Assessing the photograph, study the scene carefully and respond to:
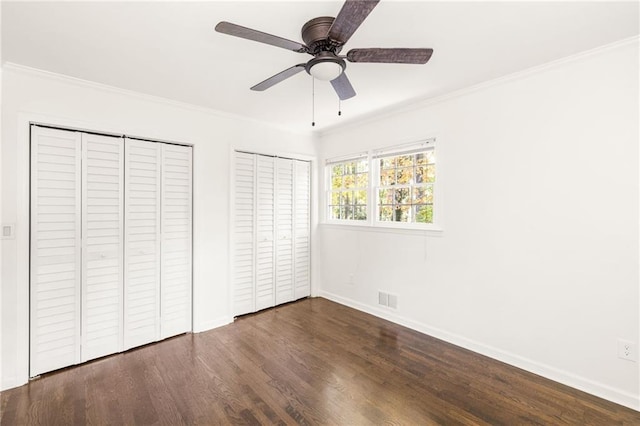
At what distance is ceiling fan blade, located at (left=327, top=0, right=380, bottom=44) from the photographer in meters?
1.31

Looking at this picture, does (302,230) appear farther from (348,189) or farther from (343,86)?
(343,86)

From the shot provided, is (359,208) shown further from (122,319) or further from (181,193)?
(122,319)

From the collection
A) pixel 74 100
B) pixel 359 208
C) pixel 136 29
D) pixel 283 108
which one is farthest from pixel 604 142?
pixel 74 100

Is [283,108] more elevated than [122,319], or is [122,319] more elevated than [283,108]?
[283,108]

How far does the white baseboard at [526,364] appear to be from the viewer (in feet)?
6.95

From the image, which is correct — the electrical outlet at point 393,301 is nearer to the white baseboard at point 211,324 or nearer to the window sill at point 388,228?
the window sill at point 388,228

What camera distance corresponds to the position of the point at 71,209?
261 centimetres

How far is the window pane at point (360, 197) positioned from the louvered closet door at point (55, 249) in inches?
121

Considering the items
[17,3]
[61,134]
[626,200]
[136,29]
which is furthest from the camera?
[61,134]

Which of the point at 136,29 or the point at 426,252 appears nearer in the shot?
the point at 136,29

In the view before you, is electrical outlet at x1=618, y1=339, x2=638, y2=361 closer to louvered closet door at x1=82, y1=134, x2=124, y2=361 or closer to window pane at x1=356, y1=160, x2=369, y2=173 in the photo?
window pane at x1=356, y1=160, x2=369, y2=173

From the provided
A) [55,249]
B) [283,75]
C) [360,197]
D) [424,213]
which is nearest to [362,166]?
[360,197]

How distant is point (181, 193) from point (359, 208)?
2.25 metres

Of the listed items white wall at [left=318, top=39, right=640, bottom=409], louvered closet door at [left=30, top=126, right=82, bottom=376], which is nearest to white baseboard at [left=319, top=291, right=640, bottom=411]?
white wall at [left=318, top=39, right=640, bottom=409]
